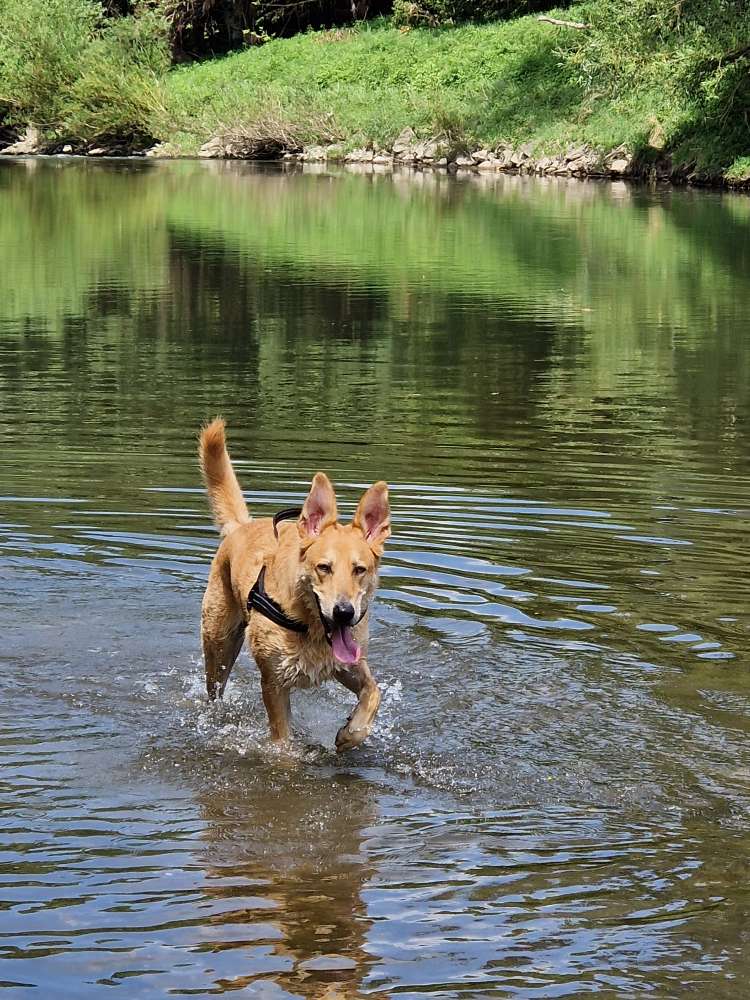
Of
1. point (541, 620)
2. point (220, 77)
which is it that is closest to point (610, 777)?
point (541, 620)

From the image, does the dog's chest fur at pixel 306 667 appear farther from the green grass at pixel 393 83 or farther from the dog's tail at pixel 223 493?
the green grass at pixel 393 83

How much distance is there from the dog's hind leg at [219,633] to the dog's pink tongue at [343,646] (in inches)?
43.6

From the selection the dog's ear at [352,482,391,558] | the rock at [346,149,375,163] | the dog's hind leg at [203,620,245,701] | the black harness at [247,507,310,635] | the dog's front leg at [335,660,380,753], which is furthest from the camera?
the rock at [346,149,375,163]

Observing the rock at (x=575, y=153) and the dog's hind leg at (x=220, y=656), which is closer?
the dog's hind leg at (x=220, y=656)

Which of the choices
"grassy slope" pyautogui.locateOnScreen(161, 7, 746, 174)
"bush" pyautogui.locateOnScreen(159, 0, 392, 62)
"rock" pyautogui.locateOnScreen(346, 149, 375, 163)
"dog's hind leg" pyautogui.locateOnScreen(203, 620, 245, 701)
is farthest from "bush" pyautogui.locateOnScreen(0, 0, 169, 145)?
"dog's hind leg" pyautogui.locateOnScreen(203, 620, 245, 701)

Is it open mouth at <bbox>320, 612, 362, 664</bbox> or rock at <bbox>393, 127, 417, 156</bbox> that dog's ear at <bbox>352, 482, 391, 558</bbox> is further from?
rock at <bbox>393, 127, 417, 156</bbox>

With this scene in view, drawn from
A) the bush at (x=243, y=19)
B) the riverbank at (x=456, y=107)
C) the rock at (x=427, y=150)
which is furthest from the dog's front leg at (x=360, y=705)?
the bush at (x=243, y=19)

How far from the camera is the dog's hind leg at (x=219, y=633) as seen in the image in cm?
782

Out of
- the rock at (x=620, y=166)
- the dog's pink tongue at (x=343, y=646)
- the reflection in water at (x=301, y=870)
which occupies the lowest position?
the reflection in water at (x=301, y=870)

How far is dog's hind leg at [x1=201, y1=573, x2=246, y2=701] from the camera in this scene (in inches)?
308

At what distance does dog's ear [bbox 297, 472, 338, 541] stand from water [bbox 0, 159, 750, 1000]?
48.6 inches

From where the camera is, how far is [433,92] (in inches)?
2365

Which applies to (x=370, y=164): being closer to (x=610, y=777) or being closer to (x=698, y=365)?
(x=698, y=365)

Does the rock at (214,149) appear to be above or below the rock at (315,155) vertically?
above
